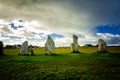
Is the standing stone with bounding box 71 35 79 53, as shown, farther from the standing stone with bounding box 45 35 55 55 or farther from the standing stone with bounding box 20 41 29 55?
the standing stone with bounding box 20 41 29 55

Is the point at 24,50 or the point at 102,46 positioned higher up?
the point at 102,46

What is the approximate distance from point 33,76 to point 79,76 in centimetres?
547

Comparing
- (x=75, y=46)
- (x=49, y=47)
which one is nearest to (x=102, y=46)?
(x=75, y=46)

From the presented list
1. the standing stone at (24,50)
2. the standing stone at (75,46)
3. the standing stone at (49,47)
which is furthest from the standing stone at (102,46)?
the standing stone at (24,50)

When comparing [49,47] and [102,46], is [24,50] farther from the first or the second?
[102,46]

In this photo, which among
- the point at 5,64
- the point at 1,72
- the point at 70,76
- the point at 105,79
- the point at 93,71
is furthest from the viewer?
the point at 5,64

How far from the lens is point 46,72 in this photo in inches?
882

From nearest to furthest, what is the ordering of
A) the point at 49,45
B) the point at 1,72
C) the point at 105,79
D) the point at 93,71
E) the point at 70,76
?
the point at 105,79
the point at 70,76
the point at 93,71
the point at 1,72
the point at 49,45

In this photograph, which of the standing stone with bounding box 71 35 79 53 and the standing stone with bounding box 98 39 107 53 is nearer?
the standing stone with bounding box 98 39 107 53

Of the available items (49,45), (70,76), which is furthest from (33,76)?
(49,45)

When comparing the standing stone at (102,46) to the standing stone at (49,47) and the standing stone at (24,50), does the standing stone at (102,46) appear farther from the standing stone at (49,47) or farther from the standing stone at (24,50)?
the standing stone at (24,50)

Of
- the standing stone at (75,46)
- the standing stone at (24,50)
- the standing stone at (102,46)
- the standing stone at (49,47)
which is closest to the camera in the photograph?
the standing stone at (49,47)

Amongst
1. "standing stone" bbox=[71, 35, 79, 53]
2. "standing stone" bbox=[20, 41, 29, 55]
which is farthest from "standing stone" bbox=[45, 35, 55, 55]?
"standing stone" bbox=[71, 35, 79, 53]

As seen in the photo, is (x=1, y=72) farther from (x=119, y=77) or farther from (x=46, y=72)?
(x=119, y=77)
